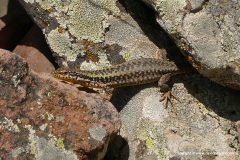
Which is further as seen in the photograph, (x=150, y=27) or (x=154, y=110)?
(x=150, y=27)

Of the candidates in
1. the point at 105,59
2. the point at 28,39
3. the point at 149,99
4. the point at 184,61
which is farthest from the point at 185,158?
the point at 28,39

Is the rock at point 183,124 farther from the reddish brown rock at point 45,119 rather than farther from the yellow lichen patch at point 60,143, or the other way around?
the yellow lichen patch at point 60,143

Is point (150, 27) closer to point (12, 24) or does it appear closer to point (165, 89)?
point (165, 89)

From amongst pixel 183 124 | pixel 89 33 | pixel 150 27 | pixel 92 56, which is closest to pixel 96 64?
pixel 92 56

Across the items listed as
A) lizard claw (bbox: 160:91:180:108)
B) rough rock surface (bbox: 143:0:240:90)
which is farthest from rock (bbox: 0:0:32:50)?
rough rock surface (bbox: 143:0:240:90)

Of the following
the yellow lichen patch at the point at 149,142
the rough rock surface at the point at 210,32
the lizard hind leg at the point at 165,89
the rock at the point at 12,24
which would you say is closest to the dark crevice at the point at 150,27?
the lizard hind leg at the point at 165,89
